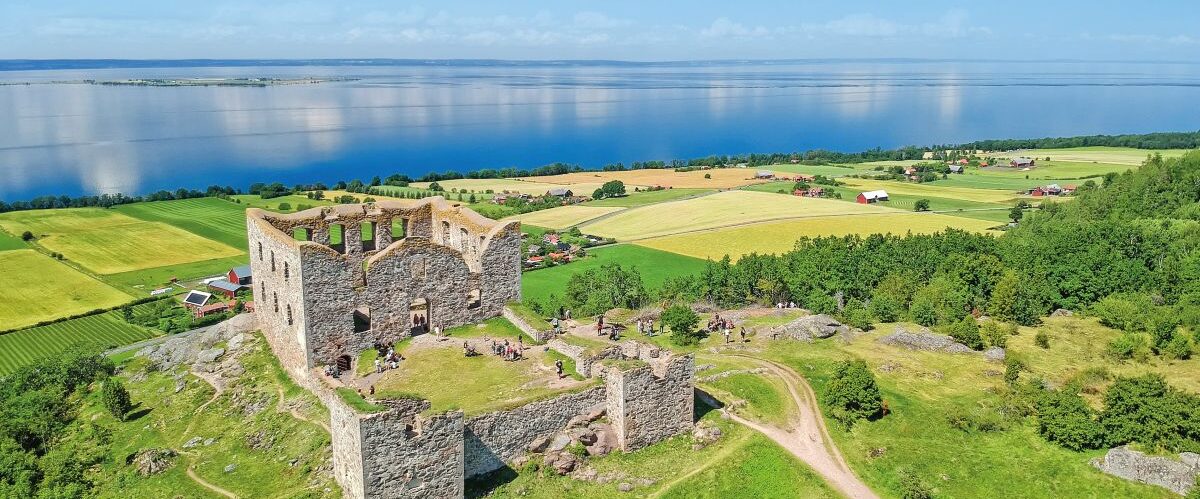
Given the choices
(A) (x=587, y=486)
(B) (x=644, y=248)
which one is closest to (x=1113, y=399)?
(A) (x=587, y=486)

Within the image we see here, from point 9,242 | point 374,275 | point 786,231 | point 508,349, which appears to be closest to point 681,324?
point 508,349

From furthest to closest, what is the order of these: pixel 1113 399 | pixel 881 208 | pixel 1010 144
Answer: pixel 1010 144 < pixel 881 208 < pixel 1113 399

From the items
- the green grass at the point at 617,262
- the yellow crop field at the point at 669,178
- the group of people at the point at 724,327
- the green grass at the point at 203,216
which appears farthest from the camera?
the yellow crop field at the point at 669,178

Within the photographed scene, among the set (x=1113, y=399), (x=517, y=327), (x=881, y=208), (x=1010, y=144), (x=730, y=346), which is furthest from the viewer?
(x=1010, y=144)

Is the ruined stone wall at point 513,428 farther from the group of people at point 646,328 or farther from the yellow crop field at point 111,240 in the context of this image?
the yellow crop field at point 111,240

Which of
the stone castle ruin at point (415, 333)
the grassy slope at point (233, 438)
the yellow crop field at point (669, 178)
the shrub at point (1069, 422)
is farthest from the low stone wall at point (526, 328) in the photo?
the yellow crop field at point (669, 178)

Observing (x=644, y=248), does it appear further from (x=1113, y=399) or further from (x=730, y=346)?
(x=1113, y=399)

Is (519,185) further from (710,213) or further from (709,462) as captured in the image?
(709,462)
